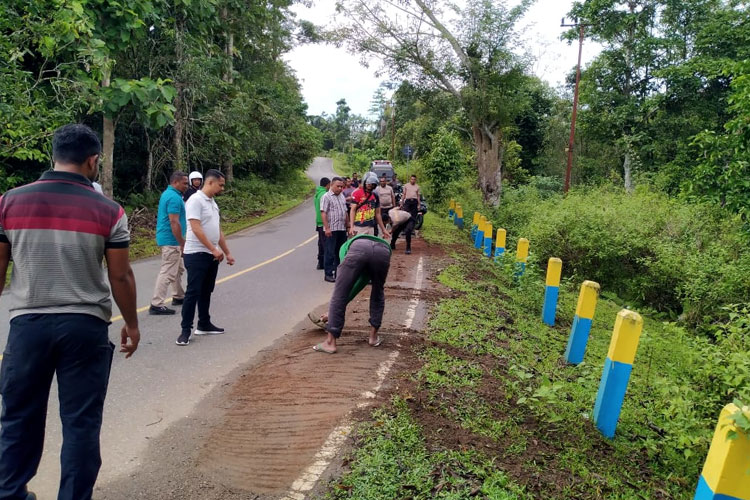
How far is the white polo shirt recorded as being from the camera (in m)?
5.92

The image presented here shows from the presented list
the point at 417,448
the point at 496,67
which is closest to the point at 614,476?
the point at 417,448

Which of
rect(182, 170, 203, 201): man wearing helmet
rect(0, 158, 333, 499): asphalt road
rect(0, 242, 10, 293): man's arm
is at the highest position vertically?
rect(182, 170, 203, 201): man wearing helmet

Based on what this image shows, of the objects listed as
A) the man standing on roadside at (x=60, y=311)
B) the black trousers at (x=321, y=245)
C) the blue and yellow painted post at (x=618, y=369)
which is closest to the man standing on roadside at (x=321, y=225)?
the black trousers at (x=321, y=245)

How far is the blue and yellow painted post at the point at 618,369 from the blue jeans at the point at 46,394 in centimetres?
359

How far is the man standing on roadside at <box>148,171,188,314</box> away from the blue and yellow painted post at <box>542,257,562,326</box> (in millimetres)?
5074

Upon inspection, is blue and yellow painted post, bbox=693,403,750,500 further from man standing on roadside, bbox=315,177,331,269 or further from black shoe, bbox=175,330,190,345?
man standing on roadside, bbox=315,177,331,269

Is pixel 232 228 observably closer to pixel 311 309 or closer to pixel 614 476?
pixel 311 309

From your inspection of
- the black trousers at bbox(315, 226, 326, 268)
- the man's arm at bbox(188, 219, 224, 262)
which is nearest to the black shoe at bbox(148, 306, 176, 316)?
the man's arm at bbox(188, 219, 224, 262)

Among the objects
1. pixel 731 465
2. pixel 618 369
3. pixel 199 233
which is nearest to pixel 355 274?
pixel 199 233

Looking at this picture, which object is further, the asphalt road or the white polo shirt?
the white polo shirt

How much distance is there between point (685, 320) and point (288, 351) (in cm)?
745

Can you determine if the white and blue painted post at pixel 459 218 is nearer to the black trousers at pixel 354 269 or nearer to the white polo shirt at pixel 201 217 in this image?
the white polo shirt at pixel 201 217

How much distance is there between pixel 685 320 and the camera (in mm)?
9383

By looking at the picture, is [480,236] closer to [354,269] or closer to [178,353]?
[354,269]
